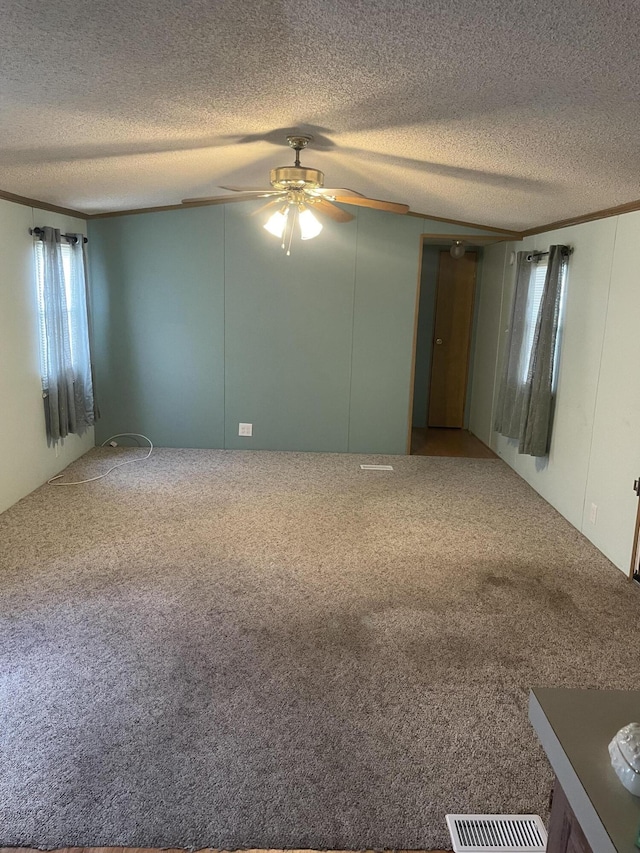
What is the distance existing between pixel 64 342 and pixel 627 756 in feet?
16.0

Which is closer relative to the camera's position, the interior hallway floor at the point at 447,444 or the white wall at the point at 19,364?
the white wall at the point at 19,364

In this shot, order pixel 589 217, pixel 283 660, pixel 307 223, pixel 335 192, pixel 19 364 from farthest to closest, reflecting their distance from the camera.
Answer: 1. pixel 19 364
2. pixel 589 217
3. pixel 307 223
4. pixel 335 192
5. pixel 283 660

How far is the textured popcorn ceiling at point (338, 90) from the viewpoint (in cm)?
168

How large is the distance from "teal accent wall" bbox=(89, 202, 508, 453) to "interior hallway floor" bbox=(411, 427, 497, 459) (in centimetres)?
44

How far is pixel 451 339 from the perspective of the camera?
7367mm

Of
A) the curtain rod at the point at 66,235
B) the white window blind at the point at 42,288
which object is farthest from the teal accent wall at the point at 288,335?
the white window blind at the point at 42,288

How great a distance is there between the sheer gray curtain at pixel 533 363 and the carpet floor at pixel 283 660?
596mm

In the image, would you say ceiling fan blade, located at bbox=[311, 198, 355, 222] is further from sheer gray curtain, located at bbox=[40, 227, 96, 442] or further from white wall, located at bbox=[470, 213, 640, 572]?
sheer gray curtain, located at bbox=[40, 227, 96, 442]

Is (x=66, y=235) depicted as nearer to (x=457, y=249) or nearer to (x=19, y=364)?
(x=19, y=364)

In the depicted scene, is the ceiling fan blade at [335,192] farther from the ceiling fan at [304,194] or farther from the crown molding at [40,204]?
the crown molding at [40,204]

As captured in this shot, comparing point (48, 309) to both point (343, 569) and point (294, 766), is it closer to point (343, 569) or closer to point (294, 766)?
point (343, 569)

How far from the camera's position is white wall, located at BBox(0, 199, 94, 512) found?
4.35 m

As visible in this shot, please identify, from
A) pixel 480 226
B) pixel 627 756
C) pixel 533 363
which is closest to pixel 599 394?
pixel 533 363

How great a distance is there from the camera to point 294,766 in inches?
84.8
